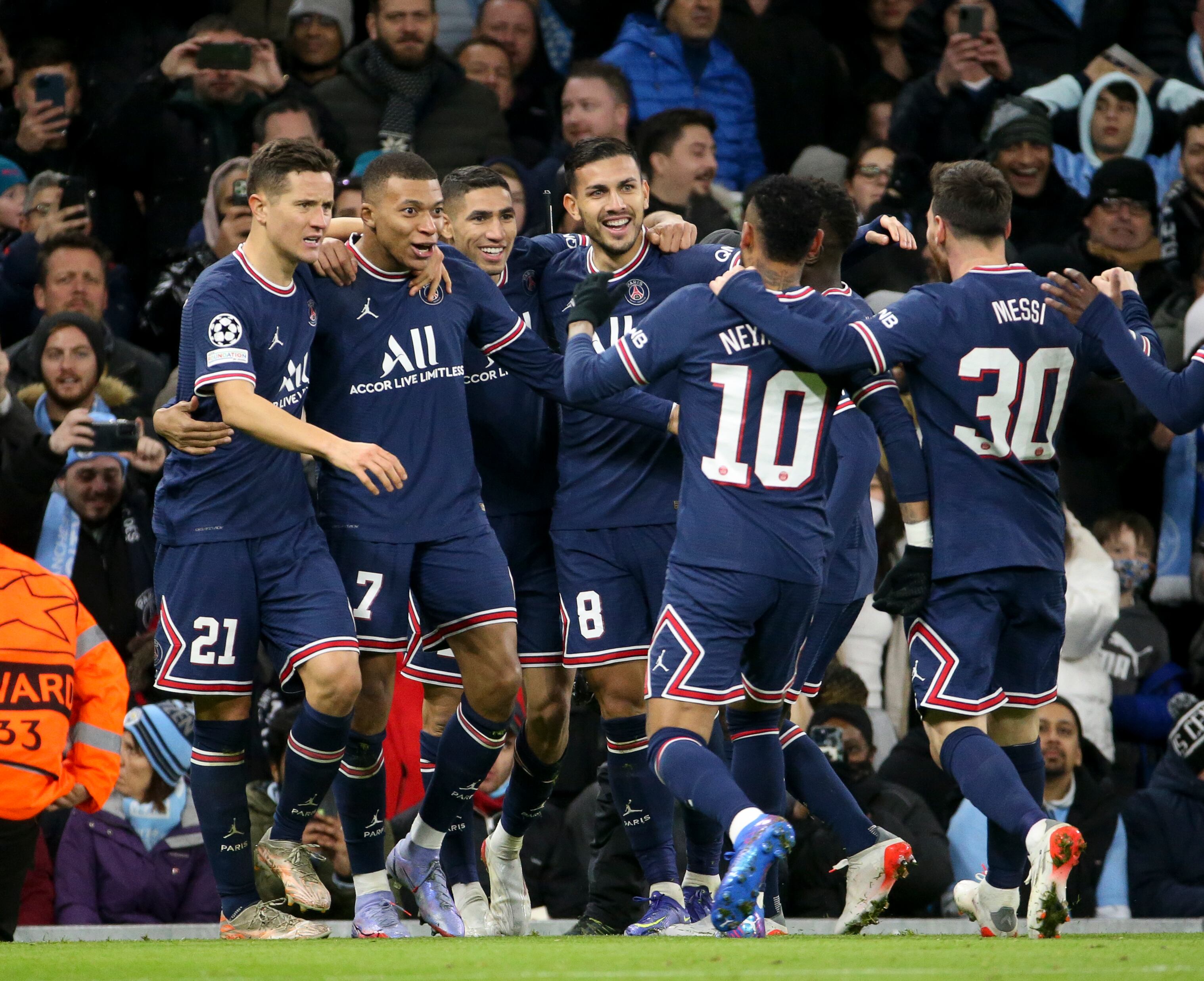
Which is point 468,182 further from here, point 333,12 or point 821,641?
point 333,12

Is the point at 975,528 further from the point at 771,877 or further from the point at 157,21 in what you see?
the point at 157,21

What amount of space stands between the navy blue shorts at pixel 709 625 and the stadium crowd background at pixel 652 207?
0.87 m

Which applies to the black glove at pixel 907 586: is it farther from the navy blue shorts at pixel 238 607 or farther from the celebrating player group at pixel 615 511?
the navy blue shorts at pixel 238 607

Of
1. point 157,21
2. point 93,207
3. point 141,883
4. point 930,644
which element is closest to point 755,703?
point 930,644

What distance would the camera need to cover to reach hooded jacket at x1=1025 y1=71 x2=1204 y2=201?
502 inches

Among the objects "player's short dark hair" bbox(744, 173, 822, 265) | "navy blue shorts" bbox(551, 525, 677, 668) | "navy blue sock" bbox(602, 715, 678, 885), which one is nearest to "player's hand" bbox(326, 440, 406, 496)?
"navy blue shorts" bbox(551, 525, 677, 668)

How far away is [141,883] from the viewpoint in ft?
28.2

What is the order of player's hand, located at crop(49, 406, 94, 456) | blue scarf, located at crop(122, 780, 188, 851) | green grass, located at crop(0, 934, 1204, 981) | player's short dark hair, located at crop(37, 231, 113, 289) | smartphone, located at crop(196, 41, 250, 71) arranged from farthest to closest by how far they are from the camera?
smartphone, located at crop(196, 41, 250, 71) < player's short dark hair, located at crop(37, 231, 113, 289) < player's hand, located at crop(49, 406, 94, 456) < blue scarf, located at crop(122, 780, 188, 851) < green grass, located at crop(0, 934, 1204, 981)

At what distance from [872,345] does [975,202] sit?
753 mm

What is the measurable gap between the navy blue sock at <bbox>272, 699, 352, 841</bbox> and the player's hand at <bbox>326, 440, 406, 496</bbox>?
100cm

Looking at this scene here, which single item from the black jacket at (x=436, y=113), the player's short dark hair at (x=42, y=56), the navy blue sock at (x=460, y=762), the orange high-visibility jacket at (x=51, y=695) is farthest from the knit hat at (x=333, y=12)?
the navy blue sock at (x=460, y=762)

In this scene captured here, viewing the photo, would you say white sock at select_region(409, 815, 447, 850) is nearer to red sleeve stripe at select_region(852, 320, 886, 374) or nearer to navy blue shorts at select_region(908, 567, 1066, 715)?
navy blue shorts at select_region(908, 567, 1066, 715)

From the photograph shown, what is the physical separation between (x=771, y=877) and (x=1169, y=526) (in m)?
5.07

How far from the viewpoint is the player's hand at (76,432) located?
903cm
